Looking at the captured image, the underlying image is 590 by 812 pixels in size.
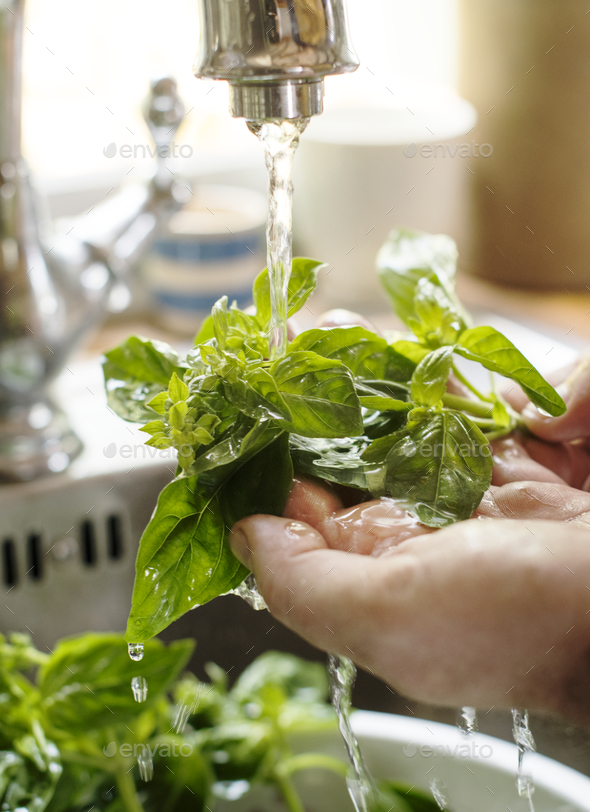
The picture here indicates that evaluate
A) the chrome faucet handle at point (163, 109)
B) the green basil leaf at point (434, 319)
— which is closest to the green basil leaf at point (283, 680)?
the green basil leaf at point (434, 319)

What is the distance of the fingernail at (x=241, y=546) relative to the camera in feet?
1.12

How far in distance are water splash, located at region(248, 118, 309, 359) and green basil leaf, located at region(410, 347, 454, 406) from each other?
0.23ft

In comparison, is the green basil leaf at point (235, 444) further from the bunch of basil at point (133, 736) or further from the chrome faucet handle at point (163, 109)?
the chrome faucet handle at point (163, 109)

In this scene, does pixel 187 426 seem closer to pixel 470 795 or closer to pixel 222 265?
pixel 470 795

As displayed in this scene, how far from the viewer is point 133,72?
99cm

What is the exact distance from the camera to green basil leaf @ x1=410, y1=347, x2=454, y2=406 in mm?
385

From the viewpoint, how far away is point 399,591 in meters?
0.31

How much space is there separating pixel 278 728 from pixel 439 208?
0.61 meters

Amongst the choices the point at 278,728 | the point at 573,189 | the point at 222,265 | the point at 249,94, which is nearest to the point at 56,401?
the point at 222,265

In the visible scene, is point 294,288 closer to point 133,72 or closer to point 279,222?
point 279,222

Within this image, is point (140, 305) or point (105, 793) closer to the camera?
point (105, 793)

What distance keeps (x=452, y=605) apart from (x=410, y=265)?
0.27 meters

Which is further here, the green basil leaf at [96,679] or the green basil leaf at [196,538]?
the green basil leaf at [96,679]

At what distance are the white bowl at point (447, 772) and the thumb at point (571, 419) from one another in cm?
22
